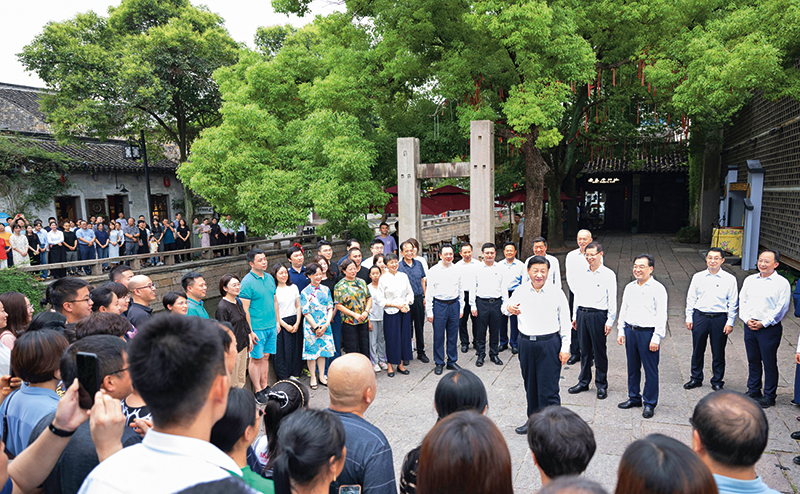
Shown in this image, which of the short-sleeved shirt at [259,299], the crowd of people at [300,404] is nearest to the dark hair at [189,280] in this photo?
the crowd of people at [300,404]

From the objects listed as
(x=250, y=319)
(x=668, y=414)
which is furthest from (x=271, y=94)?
(x=668, y=414)

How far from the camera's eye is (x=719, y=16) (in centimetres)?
993

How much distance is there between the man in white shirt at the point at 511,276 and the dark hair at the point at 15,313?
564 centimetres

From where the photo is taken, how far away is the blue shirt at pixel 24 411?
249 cm

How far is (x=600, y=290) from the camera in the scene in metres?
5.62

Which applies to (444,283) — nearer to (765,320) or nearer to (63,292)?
(765,320)

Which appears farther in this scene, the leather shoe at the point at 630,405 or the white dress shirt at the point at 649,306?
the leather shoe at the point at 630,405

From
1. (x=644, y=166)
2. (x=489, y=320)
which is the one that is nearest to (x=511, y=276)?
(x=489, y=320)

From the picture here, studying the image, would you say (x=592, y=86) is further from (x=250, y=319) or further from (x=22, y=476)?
(x=22, y=476)

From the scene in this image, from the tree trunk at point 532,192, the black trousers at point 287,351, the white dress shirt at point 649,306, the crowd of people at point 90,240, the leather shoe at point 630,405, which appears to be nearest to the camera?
the white dress shirt at point 649,306

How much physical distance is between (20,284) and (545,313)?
9531 mm

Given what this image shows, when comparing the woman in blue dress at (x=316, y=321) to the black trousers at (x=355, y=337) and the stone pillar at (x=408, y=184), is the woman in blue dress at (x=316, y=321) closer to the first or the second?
the black trousers at (x=355, y=337)

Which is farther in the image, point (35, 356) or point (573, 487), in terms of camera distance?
point (35, 356)

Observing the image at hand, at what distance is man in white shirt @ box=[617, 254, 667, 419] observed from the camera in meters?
5.01
